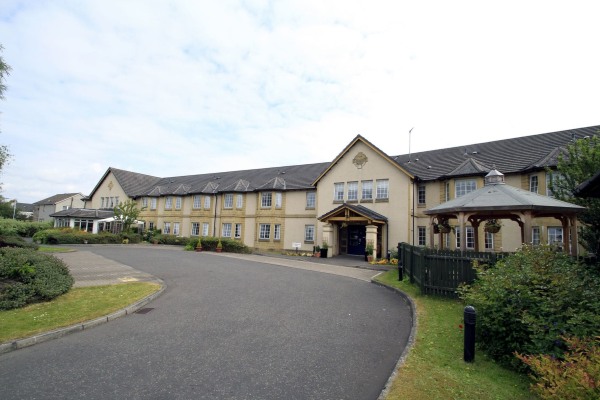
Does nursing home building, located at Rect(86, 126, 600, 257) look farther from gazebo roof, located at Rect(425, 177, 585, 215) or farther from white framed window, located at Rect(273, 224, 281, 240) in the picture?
gazebo roof, located at Rect(425, 177, 585, 215)

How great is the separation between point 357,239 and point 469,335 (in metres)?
22.0

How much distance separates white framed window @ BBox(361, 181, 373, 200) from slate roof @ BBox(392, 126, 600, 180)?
349 centimetres

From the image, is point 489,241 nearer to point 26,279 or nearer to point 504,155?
point 504,155

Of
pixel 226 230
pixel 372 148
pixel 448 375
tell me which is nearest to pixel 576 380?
pixel 448 375

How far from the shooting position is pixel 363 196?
86.5 feet

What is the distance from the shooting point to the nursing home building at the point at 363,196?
21.6 m

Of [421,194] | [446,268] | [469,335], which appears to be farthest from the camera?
[421,194]

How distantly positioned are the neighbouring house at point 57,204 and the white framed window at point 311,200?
213 ft

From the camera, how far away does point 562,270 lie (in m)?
6.12

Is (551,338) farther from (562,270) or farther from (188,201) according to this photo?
(188,201)

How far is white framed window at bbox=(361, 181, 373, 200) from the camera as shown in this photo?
26.1 meters

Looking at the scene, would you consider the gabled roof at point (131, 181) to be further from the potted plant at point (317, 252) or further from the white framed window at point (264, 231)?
the potted plant at point (317, 252)

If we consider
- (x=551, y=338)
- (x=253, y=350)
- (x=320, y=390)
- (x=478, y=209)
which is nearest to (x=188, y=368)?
(x=253, y=350)

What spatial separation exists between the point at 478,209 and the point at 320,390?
9.98 metres
